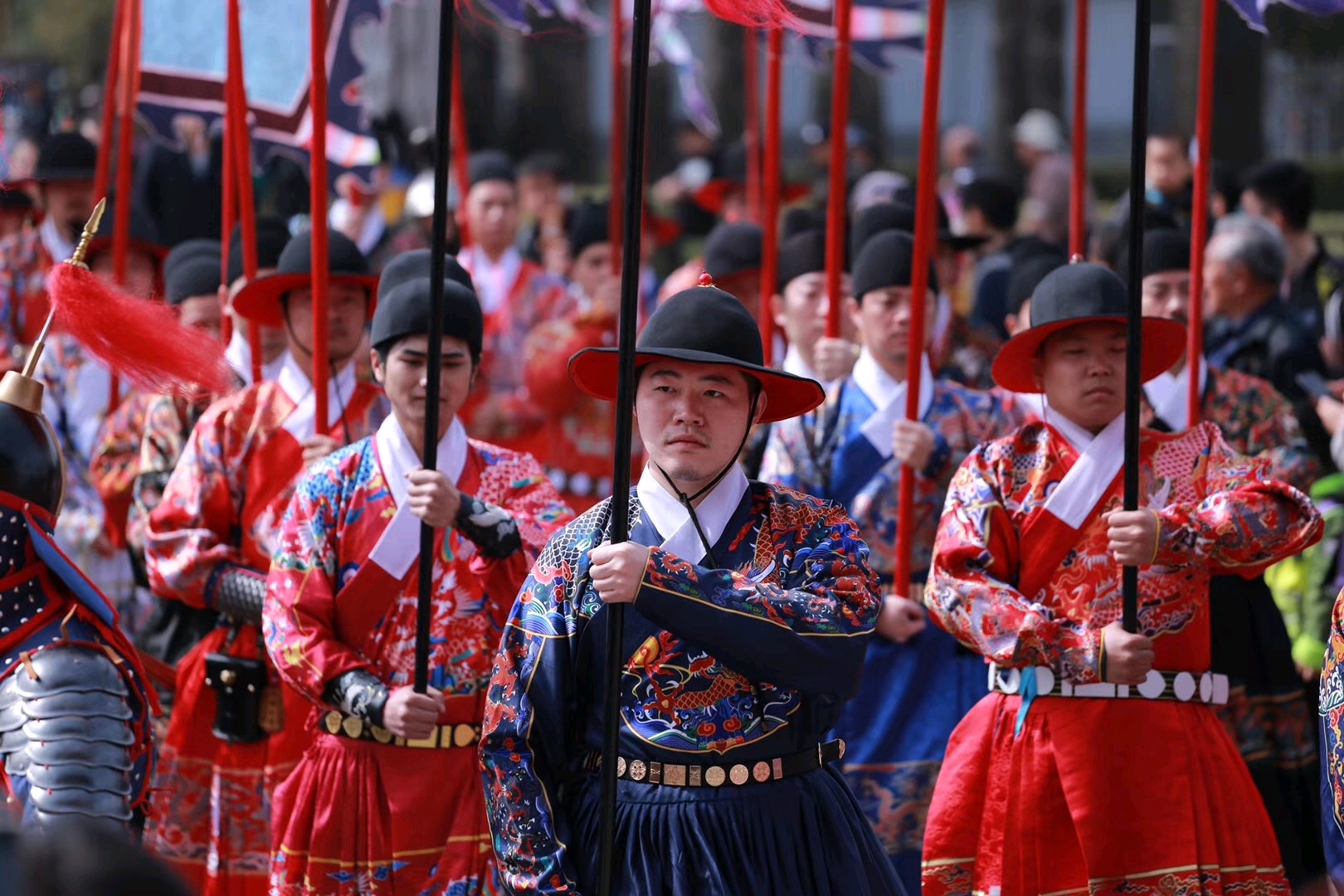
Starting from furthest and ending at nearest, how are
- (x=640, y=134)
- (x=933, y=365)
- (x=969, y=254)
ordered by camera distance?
(x=969, y=254)
(x=933, y=365)
(x=640, y=134)

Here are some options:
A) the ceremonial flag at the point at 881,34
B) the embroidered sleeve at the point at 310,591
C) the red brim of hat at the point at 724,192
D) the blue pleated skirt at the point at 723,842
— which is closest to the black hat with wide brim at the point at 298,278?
the embroidered sleeve at the point at 310,591

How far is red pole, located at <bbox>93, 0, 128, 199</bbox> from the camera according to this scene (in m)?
7.12

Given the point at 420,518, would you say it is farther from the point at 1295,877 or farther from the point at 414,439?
the point at 1295,877

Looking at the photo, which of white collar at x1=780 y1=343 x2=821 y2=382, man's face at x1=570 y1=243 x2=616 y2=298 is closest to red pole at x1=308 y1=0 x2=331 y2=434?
white collar at x1=780 y1=343 x2=821 y2=382

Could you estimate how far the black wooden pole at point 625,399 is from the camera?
3.37 meters

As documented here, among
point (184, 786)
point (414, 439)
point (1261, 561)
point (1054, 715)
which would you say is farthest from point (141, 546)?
point (1261, 561)

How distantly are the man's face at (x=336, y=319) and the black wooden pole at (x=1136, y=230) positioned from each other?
2403 millimetres

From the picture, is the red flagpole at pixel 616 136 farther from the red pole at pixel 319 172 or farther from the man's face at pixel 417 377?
the man's face at pixel 417 377

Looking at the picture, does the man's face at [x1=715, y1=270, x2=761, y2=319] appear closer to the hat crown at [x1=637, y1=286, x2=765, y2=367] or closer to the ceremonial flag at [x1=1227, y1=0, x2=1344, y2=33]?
the ceremonial flag at [x1=1227, y1=0, x2=1344, y2=33]

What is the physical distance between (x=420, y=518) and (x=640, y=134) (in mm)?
1207

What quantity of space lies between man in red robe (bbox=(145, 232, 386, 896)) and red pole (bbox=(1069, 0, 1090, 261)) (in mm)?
2033

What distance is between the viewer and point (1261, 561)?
4.42 metres

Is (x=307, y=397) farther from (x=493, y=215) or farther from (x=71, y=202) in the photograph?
(x=493, y=215)

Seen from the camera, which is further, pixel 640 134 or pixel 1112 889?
pixel 1112 889
